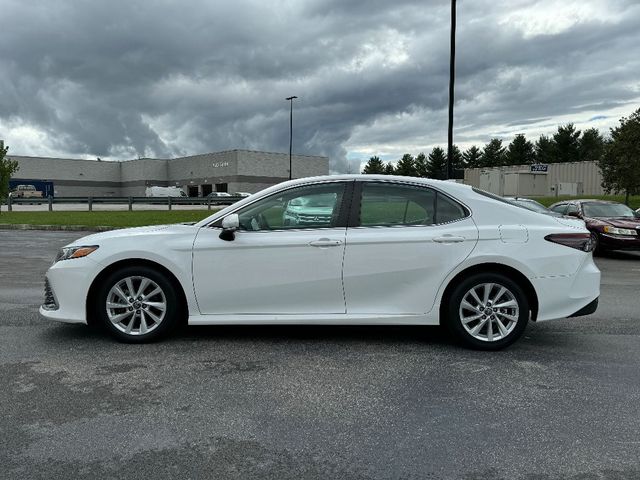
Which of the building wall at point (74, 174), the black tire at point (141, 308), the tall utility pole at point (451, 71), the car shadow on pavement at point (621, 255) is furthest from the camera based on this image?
the building wall at point (74, 174)

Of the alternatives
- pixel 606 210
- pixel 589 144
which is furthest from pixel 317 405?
pixel 589 144

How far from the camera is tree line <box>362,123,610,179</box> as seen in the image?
9406 cm

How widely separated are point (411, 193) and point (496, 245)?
0.90 m

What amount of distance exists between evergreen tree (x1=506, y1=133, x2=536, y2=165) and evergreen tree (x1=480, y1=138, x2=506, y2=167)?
4.65 metres

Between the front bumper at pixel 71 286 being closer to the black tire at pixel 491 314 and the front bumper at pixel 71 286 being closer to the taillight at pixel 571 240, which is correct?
the black tire at pixel 491 314

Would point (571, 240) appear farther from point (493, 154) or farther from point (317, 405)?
point (493, 154)

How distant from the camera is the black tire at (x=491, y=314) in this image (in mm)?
4730

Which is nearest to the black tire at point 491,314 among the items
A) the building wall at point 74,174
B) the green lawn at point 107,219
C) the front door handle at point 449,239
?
the front door handle at point 449,239

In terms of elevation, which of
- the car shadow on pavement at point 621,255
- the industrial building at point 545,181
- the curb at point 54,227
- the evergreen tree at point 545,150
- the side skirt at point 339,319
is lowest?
the car shadow on pavement at point 621,255

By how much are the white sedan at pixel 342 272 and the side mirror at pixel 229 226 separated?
12 mm

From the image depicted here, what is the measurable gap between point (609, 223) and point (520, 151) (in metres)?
94.5

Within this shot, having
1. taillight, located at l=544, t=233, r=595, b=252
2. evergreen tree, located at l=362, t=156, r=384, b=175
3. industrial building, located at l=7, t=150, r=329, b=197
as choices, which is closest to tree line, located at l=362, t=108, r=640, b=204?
evergreen tree, located at l=362, t=156, r=384, b=175

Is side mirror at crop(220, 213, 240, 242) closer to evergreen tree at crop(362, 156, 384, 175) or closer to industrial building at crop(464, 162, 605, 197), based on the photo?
industrial building at crop(464, 162, 605, 197)

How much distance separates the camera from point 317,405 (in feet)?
11.8
